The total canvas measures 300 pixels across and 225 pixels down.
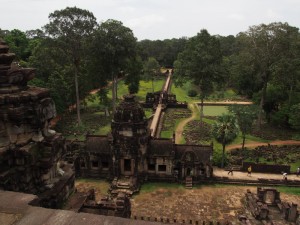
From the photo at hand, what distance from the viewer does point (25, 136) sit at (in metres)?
10.4

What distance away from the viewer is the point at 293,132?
4469cm

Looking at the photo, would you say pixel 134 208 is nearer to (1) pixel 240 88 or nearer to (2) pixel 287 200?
(2) pixel 287 200

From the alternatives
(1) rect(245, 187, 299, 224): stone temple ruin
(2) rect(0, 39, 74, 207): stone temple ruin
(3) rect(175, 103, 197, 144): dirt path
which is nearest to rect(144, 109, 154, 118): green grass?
(3) rect(175, 103, 197, 144): dirt path

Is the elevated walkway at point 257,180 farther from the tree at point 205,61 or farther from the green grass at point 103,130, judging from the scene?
the green grass at point 103,130

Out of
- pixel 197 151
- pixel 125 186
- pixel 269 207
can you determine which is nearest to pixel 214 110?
pixel 197 151

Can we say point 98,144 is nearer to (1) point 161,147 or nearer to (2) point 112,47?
(1) point 161,147

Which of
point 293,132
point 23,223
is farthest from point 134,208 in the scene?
point 293,132

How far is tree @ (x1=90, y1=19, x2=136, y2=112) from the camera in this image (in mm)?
40656

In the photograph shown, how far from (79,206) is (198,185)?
62.7 ft

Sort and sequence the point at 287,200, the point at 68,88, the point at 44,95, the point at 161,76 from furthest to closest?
Answer: the point at 161,76
the point at 68,88
the point at 287,200
the point at 44,95

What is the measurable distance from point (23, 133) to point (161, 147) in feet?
68.1

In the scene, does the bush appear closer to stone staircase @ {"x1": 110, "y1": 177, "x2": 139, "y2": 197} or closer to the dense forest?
the dense forest

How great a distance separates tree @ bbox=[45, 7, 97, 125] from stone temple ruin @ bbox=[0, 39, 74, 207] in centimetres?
3053

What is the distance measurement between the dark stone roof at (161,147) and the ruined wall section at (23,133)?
1919 cm
